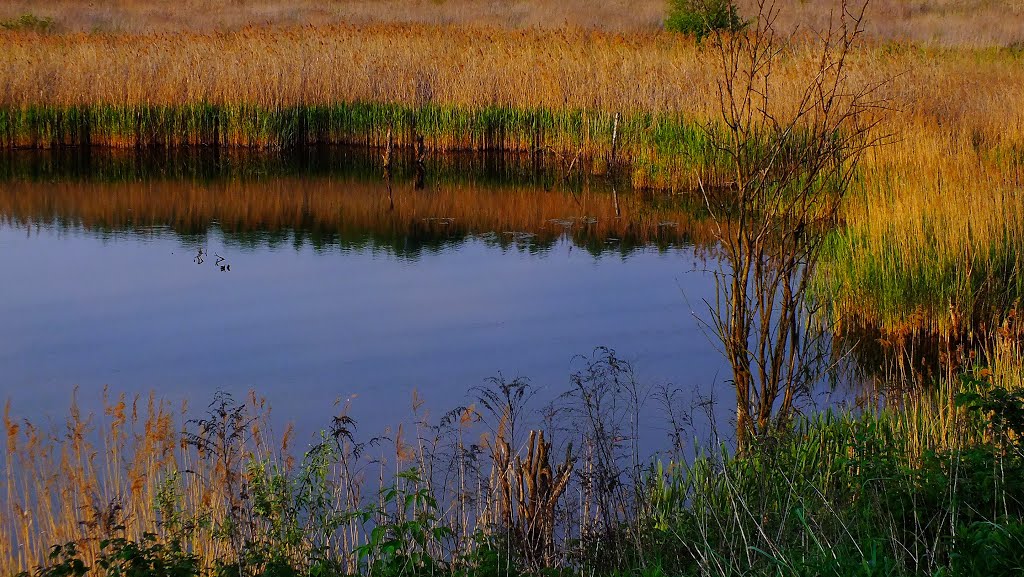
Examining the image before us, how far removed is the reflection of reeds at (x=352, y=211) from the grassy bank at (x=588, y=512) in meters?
6.04

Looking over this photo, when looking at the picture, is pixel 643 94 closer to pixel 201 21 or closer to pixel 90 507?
pixel 90 507

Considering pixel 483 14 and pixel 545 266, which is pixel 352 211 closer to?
pixel 545 266

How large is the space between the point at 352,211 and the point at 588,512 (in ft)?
28.0

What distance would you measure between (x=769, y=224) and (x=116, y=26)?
3099 centimetres

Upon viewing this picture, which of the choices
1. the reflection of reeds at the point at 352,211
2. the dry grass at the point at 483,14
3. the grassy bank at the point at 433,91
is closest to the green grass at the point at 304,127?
the grassy bank at the point at 433,91

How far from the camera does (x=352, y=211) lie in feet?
41.1

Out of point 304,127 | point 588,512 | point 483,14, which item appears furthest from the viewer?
point 483,14

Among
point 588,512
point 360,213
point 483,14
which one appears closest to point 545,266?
point 360,213

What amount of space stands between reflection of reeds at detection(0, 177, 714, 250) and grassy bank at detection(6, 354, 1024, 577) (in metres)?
6.04

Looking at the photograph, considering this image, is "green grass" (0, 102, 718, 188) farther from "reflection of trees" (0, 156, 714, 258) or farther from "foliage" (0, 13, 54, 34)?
"foliage" (0, 13, 54, 34)

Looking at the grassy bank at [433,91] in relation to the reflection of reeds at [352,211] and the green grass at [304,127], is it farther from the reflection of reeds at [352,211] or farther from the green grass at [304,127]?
the reflection of reeds at [352,211]

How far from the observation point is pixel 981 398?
155 inches

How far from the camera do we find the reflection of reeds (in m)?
11.5

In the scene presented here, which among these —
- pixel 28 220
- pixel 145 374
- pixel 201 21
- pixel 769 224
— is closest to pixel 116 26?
pixel 201 21
